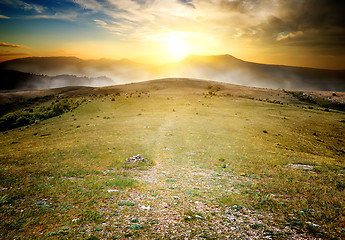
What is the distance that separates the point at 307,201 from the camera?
1191 centimetres

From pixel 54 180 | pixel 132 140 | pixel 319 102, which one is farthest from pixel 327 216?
pixel 319 102

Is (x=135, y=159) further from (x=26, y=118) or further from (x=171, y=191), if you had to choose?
(x=26, y=118)

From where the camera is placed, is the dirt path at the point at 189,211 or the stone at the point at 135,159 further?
the stone at the point at 135,159

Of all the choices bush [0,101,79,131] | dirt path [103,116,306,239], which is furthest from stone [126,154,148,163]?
bush [0,101,79,131]

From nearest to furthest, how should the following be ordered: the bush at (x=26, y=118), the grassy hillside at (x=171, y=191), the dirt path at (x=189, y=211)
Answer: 1. the dirt path at (x=189, y=211)
2. the grassy hillside at (x=171, y=191)
3. the bush at (x=26, y=118)

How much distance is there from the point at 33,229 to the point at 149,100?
228 feet

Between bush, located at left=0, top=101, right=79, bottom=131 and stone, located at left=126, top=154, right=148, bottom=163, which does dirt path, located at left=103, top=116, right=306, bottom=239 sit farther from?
bush, located at left=0, top=101, right=79, bottom=131

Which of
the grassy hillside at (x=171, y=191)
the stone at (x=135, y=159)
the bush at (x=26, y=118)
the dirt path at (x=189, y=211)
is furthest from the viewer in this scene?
the bush at (x=26, y=118)

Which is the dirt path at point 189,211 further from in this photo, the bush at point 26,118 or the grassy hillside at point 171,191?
the bush at point 26,118

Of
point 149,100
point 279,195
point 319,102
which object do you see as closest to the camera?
point 279,195

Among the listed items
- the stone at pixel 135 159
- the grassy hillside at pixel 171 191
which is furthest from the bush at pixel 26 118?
the stone at pixel 135 159

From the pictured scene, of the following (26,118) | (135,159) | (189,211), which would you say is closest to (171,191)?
(189,211)

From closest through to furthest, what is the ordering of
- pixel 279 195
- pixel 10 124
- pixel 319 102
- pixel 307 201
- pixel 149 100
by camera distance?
pixel 307 201, pixel 279 195, pixel 10 124, pixel 149 100, pixel 319 102

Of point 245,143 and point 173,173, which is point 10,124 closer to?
point 173,173
